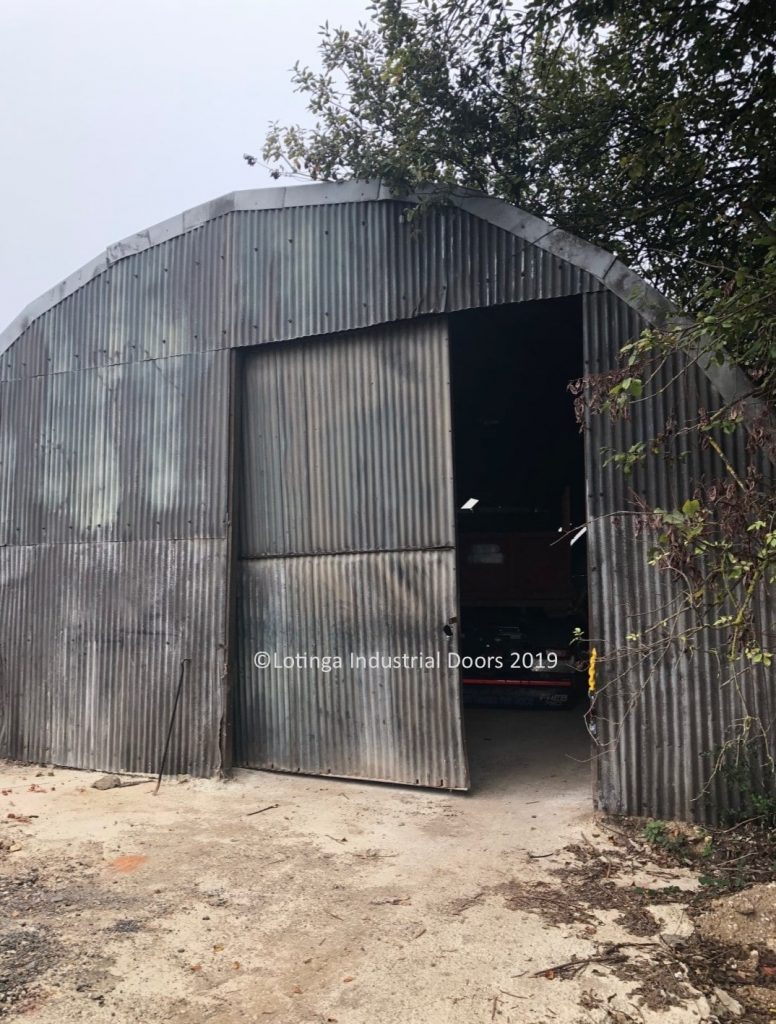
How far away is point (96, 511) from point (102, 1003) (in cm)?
598

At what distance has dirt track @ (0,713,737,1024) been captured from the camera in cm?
376

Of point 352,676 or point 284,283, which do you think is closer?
point 352,676

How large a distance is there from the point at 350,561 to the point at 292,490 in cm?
102

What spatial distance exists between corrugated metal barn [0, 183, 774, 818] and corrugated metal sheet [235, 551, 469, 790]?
0.08 ft

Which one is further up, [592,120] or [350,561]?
[592,120]

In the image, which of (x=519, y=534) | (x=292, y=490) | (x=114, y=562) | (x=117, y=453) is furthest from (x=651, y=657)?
(x=519, y=534)

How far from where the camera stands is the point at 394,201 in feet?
24.0

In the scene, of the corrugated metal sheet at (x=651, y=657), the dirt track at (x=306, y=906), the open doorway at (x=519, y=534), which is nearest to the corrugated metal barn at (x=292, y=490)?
the corrugated metal sheet at (x=651, y=657)

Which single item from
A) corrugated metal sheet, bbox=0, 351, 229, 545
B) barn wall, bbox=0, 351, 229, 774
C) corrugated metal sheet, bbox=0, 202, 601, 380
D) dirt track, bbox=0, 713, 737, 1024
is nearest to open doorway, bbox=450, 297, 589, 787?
corrugated metal sheet, bbox=0, 202, 601, 380

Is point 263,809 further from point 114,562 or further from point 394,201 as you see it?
point 394,201

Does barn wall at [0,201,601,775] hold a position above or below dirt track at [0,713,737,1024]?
above

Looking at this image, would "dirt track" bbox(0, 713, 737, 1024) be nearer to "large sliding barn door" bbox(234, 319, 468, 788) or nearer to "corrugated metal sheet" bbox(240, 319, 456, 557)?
"large sliding barn door" bbox(234, 319, 468, 788)

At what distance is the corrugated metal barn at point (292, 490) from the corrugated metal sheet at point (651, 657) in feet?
0.06

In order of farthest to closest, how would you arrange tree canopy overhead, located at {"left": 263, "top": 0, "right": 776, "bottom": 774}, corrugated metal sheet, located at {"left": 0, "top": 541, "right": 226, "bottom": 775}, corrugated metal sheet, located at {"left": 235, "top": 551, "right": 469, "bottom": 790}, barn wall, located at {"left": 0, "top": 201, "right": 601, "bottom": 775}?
corrugated metal sheet, located at {"left": 0, "top": 541, "right": 226, "bottom": 775} < barn wall, located at {"left": 0, "top": 201, "right": 601, "bottom": 775} < corrugated metal sheet, located at {"left": 235, "top": 551, "right": 469, "bottom": 790} < tree canopy overhead, located at {"left": 263, "top": 0, "right": 776, "bottom": 774}
